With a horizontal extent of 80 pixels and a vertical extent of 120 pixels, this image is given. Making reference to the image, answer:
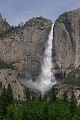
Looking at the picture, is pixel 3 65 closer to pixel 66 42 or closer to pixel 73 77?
pixel 66 42

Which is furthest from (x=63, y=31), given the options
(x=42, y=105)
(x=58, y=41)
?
(x=42, y=105)

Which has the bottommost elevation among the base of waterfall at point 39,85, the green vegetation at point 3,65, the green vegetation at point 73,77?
the base of waterfall at point 39,85

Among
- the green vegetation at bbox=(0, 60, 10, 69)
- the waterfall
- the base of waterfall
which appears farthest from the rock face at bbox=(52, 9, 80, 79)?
the green vegetation at bbox=(0, 60, 10, 69)

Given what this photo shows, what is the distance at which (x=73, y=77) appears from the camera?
185 m

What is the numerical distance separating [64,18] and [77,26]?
7.77 m

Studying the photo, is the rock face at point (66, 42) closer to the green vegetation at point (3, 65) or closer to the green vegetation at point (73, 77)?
the green vegetation at point (73, 77)

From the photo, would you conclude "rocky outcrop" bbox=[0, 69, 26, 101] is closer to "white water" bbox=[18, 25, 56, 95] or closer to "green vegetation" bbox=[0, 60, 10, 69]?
"green vegetation" bbox=[0, 60, 10, 69]

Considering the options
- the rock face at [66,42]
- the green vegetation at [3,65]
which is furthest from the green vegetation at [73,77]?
the green vegetation at [3,65]

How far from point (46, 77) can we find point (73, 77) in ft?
47.2

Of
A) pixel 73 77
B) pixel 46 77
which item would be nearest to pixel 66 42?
pixel 46 77

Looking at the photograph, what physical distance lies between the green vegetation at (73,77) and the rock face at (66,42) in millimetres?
2949

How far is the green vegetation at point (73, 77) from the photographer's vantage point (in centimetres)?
18115

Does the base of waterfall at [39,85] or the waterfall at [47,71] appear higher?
the waterfall at [47,71]

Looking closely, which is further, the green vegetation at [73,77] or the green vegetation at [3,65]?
the green vegetation at [3,65]
